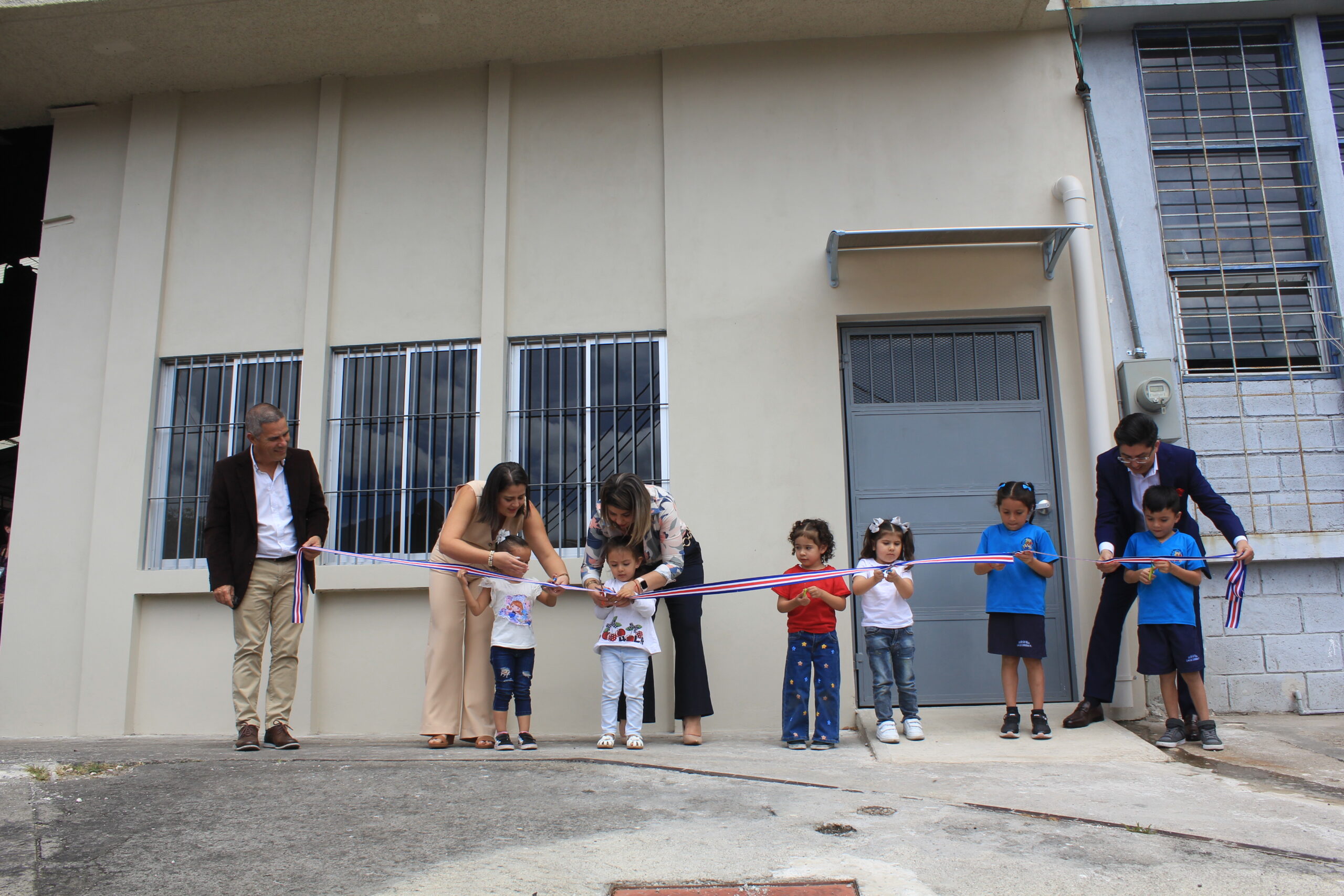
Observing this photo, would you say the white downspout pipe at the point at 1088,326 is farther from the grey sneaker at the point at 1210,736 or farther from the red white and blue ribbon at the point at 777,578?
the grey sneaker at the point at 1210,736

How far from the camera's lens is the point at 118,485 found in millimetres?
6535

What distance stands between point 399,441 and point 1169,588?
178 inches

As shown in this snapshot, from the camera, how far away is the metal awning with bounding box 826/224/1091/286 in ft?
18.5

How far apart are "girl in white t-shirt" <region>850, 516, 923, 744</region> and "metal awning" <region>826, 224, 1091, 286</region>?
67.9 inches

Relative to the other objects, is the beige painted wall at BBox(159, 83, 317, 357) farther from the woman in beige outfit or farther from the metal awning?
the metal awning

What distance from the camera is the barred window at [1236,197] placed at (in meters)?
6.01

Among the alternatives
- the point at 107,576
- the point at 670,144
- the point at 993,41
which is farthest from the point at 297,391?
the point at 993,41

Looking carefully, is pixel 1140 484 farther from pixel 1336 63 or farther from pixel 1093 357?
pixel 1336 63

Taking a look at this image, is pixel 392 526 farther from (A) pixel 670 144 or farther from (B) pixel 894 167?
(B) pixel 894 167

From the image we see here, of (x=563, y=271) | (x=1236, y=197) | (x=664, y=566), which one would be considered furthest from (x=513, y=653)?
(x=1236, y=197)

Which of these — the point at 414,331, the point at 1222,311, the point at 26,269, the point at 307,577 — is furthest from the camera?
the point at 26,269

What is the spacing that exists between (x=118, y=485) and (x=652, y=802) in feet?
15.7

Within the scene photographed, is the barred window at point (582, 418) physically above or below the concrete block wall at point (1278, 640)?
above

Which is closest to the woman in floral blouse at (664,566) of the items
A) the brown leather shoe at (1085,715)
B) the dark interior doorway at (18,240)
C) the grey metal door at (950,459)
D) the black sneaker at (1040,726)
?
the grey metal door at (950,459)
